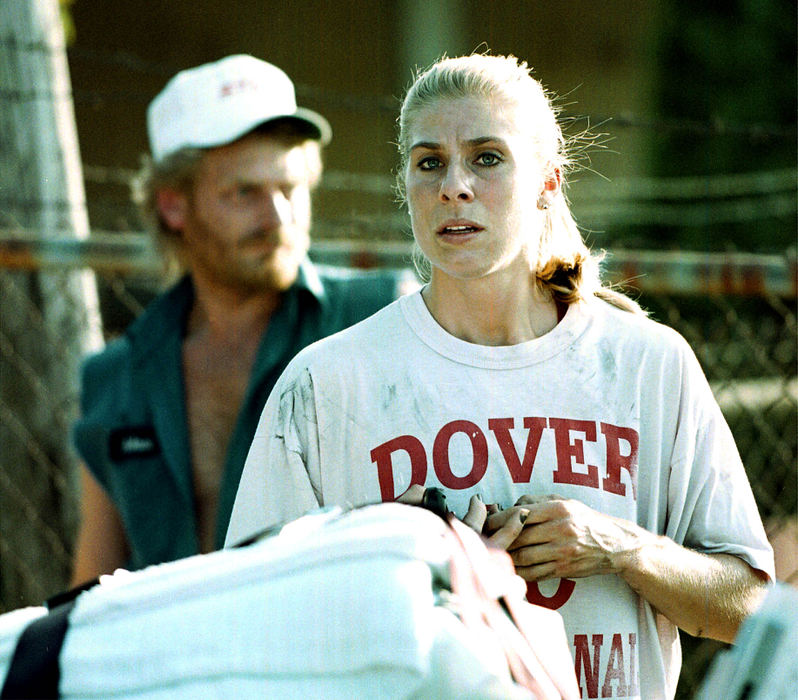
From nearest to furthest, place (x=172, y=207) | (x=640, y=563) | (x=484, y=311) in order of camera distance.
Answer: (x=640, y=563)
(x=484, y=311)
(x=172, y=207)

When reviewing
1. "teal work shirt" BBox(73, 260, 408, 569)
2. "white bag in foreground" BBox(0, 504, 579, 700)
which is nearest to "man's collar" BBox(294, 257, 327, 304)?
"teal work shirt" BBox(73, 260, 408, 569)

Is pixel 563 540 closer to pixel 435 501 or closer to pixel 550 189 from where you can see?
pixel 435 501

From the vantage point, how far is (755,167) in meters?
7.78

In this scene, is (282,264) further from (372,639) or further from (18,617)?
(372,639)

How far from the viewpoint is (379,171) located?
8.34 meters

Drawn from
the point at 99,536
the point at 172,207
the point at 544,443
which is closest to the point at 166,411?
the point at 99,536

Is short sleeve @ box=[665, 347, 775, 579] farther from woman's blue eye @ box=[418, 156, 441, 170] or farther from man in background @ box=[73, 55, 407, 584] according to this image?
man in background @ box=[73, 55, 407, 584]

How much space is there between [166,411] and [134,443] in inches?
4.5

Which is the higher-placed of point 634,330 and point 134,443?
point 634,330

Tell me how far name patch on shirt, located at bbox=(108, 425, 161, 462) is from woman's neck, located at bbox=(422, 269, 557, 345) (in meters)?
1.18

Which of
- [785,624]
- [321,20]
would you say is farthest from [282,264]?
[321,20]

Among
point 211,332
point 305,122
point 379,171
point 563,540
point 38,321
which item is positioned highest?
point 379,171

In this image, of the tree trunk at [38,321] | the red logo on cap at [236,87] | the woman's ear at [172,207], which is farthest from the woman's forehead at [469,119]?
the tree trunk at [38,321]

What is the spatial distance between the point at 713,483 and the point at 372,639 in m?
0.74
